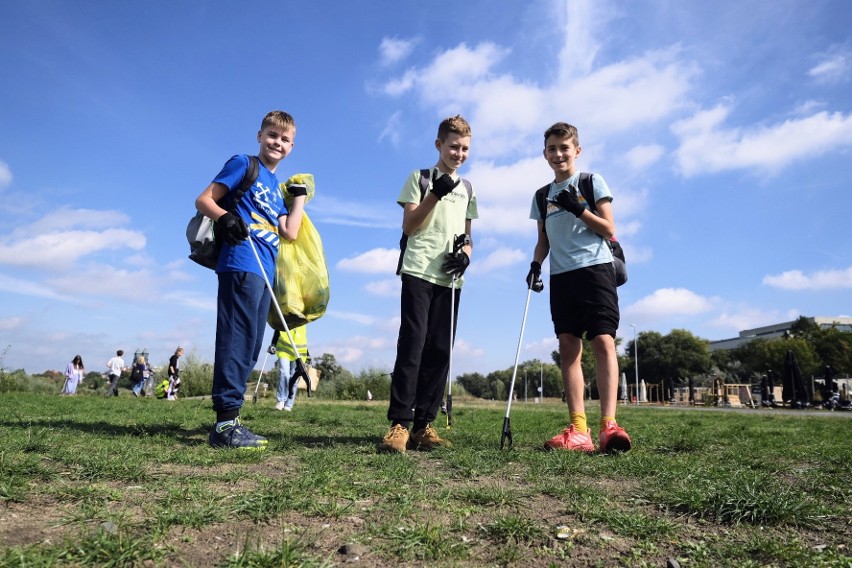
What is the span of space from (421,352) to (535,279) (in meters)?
1.39

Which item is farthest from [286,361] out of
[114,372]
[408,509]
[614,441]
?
[114,372]

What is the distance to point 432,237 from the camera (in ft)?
14.6

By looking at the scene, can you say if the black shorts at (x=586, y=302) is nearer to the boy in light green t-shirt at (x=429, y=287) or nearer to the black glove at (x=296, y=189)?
the boy in light green t-shirt at (x=429, y=287)

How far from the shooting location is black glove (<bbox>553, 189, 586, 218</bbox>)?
14.2ft

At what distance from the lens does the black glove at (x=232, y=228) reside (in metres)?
3.92

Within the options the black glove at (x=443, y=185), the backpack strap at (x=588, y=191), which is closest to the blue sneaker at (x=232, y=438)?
the black glove at (x=443, y=185)

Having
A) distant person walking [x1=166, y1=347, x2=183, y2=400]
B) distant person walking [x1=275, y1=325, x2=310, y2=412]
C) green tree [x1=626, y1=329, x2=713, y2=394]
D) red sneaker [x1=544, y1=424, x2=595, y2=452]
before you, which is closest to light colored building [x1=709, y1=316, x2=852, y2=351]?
green tree [x1=626, y1=329, x2=713, y2=394]

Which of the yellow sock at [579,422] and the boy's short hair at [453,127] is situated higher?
the boy's short hair at [453,127]

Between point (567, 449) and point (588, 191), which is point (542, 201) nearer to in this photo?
point (588, 191)

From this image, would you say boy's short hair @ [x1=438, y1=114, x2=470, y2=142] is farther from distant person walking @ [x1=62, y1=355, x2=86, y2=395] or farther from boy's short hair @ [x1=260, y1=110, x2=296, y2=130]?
distant person walking @ [x1=62, y1=355, x2=86, y2=395]

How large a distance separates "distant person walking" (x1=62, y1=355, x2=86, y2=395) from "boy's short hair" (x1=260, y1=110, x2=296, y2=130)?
19.6 meters

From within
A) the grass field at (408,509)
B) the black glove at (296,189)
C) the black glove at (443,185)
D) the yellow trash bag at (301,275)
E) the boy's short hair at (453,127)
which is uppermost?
the boy's short hair at (453,127)

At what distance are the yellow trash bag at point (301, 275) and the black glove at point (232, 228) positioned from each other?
82 centimetres

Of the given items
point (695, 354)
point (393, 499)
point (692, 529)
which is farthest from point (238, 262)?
point (695, 354)
